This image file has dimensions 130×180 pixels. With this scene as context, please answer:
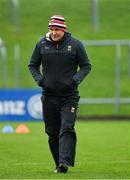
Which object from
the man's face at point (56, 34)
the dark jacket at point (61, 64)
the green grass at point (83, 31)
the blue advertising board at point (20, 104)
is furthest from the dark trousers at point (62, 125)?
the green grass at point (83, 31)

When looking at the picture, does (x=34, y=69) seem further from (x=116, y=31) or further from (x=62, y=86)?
(x=116, y=31)

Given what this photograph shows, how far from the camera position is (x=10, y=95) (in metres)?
28.7

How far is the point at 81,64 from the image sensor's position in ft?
42.2

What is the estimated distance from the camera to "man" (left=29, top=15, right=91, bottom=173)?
496 inches

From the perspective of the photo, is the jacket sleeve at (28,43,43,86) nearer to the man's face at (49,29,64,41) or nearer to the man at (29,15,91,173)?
the man at (29,15,91,173)

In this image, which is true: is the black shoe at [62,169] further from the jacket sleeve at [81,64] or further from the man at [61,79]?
the jacket sleeve at [81,64]

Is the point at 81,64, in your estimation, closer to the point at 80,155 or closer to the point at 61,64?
the point at 61,64

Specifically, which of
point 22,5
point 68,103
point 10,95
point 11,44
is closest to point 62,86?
point 68,103

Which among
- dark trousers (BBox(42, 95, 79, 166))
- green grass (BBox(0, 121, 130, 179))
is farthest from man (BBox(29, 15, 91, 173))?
green grass (BBox(0, 121, 130, 179))

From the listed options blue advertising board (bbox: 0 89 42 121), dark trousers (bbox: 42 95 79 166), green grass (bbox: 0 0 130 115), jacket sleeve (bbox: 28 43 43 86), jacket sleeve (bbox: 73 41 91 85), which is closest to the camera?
dark trousers (bbox: 42 95 79 166)

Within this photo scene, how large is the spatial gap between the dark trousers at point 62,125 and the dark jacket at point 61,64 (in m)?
0.15

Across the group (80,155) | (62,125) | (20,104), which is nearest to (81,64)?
(62,125)

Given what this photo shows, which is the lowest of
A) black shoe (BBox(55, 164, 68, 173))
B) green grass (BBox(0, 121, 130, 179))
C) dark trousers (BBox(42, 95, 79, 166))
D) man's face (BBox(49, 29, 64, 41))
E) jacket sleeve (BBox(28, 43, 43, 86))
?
green grass (BBox(0, 121, 130, 179))

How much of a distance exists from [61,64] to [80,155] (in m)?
4.03
